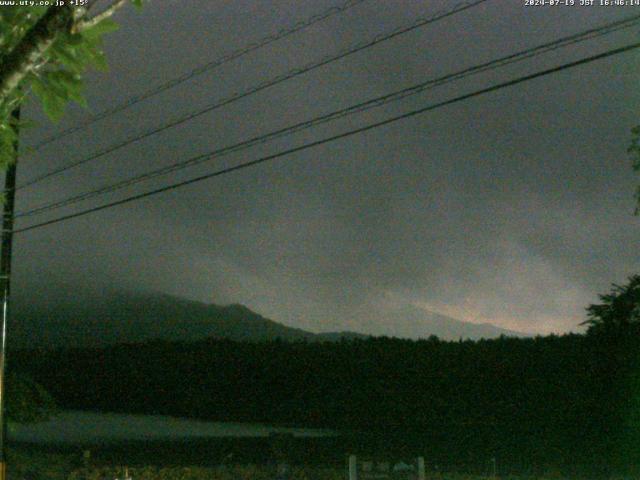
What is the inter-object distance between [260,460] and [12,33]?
59.3 ft

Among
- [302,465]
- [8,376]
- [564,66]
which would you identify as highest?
[564,66]

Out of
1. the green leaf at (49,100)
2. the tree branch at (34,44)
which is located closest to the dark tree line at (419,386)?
the green leaf at (49,100)

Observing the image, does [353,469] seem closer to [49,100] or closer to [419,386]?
[49,100]

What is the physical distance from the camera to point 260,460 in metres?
21.6

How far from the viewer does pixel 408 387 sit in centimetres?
3180

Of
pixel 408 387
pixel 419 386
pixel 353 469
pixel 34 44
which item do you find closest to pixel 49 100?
pixel 34 44

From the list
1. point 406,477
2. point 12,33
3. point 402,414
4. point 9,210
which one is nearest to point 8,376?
point 9,210

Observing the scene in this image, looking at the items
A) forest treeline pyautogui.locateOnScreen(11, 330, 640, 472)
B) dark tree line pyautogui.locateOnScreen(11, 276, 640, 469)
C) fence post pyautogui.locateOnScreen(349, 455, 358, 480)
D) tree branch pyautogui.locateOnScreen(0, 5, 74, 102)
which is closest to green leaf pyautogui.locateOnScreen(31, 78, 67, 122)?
tree branch pyautogui.locateOnScreen(0, 5, 74, 102)

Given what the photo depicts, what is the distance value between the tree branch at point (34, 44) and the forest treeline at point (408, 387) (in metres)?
16.6

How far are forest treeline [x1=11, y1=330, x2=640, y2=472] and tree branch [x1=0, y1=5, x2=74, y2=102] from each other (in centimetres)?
1658

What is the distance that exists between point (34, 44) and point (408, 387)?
28.5 m

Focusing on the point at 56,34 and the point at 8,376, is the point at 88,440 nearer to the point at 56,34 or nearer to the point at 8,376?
the point at 8,376

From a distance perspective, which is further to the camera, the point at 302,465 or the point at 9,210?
the point at 302,465

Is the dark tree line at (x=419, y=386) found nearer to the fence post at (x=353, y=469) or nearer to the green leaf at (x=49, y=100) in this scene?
the fence post at (x=353, y=469)
